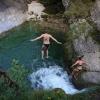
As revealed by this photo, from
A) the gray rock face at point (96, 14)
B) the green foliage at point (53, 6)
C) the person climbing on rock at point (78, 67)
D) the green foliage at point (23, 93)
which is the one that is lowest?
the green foliage at point (23, 93)

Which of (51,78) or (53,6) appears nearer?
(51,78)

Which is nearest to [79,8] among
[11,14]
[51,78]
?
[11,14]

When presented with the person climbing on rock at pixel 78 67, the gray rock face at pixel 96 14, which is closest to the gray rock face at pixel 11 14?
the gray rock face at pixel 96 14

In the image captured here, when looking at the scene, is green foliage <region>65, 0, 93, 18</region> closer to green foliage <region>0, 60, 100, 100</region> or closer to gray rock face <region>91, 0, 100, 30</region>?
gray rock face <region>91, 0, 100, 30</region>

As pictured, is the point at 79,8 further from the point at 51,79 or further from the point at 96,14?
the point at 51,79

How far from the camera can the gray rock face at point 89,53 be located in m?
20.5

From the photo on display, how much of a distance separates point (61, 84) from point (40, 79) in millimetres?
1231

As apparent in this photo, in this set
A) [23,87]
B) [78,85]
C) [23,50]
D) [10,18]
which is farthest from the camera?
[10,18]

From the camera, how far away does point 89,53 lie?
21688mm

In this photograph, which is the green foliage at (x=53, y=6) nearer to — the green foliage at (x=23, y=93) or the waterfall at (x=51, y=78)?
the waterfall at (x=51, y=78)

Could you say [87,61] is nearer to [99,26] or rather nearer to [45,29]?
[99,26]

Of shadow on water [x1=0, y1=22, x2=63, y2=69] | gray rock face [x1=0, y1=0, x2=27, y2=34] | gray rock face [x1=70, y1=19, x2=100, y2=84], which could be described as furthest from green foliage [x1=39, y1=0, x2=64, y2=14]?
gray rock face [x1=70, y1=19, x2=100, y2=84]

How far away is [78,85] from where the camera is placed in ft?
67.8

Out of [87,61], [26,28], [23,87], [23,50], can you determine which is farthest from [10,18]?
[23,87]
